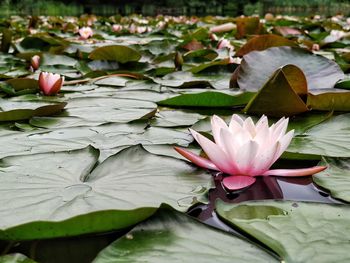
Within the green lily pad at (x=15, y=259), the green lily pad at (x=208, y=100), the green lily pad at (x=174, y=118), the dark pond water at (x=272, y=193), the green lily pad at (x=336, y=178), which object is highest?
the green lily pad at (x=15, y=259)

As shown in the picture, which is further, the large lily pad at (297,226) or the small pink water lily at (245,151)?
the small pink water lily at (245,151)

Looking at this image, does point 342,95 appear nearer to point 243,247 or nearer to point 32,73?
point 243,247

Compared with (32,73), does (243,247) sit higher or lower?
higher

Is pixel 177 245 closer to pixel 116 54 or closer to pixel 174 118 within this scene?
pixel 174 118

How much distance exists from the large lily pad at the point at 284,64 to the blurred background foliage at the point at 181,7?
9.18m

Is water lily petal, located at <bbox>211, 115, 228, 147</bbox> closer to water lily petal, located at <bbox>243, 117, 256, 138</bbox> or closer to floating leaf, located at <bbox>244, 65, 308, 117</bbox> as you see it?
water lily petal, located at <bbox>243, 117, 256, 138</bbox>

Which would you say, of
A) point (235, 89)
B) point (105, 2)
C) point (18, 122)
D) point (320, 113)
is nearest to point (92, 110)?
point (18, 122)

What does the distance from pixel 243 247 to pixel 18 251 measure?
0.25 meters

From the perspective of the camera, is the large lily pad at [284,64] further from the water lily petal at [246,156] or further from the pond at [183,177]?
the water lily petal at [246,156]

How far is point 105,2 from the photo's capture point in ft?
48.9

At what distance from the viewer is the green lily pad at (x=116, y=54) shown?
1.91 metres

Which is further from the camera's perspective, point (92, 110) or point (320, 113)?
point (92, 110)

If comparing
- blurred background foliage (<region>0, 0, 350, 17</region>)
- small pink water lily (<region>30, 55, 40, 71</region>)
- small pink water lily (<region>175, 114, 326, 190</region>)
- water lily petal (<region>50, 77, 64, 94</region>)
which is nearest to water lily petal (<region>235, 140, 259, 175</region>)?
small pink water lily (<region>175, 114, 326, 190</region>)

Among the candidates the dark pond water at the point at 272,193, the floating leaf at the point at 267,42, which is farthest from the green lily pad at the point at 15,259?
the floating leaf at the point at 267,42
